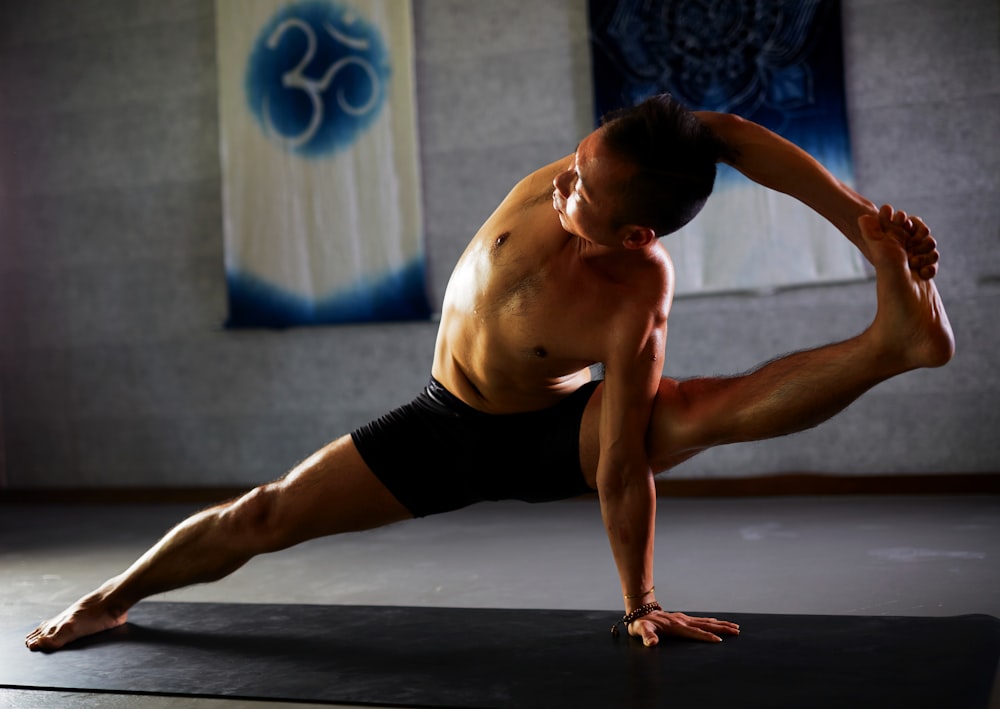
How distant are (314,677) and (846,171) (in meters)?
3.43

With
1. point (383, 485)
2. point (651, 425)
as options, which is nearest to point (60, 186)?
point (383, 485)

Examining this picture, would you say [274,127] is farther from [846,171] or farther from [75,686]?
[75,686]

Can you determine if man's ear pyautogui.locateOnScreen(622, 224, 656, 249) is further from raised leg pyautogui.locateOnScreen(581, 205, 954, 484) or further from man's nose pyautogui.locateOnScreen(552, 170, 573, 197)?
raised leg pyautogui.locateOnScreen(581, 205, 954, 484)

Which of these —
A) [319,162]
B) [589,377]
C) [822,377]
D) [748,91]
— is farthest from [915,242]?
[319,162]

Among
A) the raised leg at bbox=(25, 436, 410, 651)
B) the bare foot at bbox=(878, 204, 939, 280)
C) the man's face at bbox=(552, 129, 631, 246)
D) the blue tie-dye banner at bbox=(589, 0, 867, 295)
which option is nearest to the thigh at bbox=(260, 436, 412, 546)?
the raised leg at bbox=(25, 436, 410, 651)

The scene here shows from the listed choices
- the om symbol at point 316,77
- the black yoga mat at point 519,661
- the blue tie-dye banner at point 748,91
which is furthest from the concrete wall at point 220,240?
the black yoga mat at point 519,661

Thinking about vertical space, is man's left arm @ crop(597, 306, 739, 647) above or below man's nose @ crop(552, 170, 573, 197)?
below

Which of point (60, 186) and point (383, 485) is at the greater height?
point (60, 186)

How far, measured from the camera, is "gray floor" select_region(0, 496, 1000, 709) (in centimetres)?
269

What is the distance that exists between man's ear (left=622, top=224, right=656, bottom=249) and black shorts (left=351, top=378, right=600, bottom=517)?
44cm

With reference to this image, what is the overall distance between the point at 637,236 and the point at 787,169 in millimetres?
329

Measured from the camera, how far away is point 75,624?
2.44 metres

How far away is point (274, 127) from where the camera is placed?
533 centimetres

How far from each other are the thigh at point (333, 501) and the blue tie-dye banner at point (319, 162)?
279 cm
